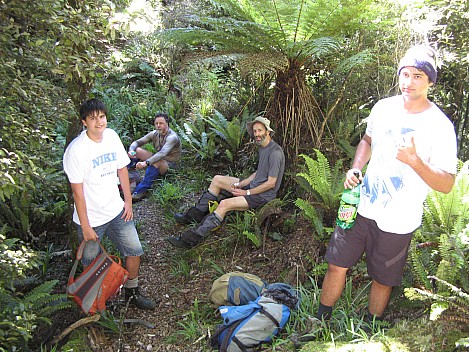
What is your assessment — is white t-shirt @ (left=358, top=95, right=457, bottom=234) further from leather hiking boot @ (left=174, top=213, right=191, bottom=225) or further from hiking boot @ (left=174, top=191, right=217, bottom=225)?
leather hiking boot @ (left=174, top=213, right=191, bottom=225)

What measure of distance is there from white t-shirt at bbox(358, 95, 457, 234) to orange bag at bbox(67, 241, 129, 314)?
2.13 m

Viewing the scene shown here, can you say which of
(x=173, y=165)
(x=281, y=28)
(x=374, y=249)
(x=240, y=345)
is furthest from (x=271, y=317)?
(x=173, y=165)

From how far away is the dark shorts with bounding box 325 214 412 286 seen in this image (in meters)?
2.67

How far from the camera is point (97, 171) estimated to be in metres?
3.34

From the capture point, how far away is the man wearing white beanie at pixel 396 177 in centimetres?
237

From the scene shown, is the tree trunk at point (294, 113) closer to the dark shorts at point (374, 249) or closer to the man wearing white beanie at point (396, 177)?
the man wearing white beanie at point (396, 177)

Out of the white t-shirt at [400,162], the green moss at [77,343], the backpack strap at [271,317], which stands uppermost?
→ the white t-shirt at [400,162]

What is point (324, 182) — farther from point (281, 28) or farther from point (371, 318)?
point (281, 28)

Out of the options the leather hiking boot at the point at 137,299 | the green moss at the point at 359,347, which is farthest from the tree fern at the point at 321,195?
the leather hiking boot at the point at 137,299

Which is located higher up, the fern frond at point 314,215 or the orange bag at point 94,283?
the fern frond at point 314,215

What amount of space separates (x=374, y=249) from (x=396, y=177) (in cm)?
55

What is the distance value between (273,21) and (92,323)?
3456 millimetres

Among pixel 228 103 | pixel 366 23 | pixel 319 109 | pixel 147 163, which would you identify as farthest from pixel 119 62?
pixel 366 23

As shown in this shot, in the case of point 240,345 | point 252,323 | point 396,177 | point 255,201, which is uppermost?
point 396,177
